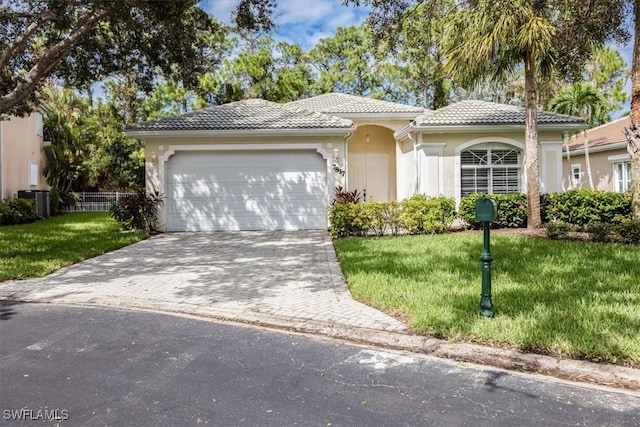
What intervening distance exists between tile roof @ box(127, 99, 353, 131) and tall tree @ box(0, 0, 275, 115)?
1.95m

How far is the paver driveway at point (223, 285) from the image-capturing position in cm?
570

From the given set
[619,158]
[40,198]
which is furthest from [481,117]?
[40,198]

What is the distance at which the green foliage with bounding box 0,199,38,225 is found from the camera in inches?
696

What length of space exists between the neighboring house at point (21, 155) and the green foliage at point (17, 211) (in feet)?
3.31

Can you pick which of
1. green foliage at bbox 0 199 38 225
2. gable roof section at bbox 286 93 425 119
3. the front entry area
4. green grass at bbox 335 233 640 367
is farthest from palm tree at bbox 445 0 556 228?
green foliage at bbox 0 199 38 225

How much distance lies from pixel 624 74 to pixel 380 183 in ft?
82.8

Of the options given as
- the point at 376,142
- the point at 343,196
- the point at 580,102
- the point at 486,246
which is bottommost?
the point at 486,246

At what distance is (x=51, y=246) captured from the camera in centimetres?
1129

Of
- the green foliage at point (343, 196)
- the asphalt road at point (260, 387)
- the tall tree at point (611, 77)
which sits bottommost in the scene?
the asphalt road at point (260, 387)

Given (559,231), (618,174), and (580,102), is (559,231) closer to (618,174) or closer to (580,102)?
(618,174)

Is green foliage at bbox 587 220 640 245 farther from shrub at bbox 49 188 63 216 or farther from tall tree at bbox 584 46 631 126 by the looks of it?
tall tree at bbox 584 46 631 126

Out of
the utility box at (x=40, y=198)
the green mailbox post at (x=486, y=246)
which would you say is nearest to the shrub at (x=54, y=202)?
A: the utility box at (x=40, y=198)

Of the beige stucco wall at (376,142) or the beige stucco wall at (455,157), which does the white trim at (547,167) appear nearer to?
the beige stucco wall at (455,157)

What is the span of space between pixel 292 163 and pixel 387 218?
399 centimetres
